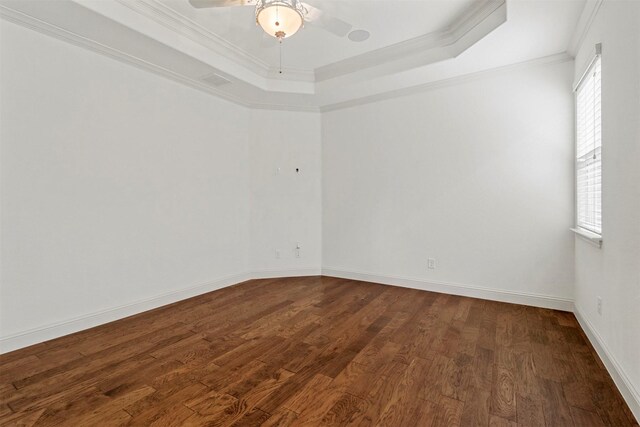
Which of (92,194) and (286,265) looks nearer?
(92,194)

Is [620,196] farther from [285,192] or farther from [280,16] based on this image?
[285,192]

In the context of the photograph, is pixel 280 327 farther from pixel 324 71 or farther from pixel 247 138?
pixel 324 71

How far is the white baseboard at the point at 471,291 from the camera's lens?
10.7 feet

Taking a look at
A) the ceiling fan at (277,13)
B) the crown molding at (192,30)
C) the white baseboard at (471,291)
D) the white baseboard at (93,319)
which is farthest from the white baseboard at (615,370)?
the crown molding at (192,30)

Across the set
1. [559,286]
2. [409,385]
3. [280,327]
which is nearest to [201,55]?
[280,327]

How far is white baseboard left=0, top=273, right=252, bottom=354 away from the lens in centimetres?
248

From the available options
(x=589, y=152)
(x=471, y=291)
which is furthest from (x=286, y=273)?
(x=589, y=152)

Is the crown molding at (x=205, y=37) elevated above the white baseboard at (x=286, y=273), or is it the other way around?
the crown molding at (x=205, y=37)

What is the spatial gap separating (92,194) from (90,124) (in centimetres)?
68

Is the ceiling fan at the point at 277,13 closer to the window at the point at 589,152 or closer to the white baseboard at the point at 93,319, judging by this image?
the window at the point at 589,152

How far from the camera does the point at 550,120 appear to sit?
3.23 m

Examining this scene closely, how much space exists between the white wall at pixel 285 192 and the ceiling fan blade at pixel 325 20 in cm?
229

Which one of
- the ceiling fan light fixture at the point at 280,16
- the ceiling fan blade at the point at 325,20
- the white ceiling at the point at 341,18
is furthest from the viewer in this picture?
the white ceiling at the point at 341,18

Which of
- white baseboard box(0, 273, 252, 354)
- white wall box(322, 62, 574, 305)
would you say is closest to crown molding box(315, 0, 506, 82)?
white wall box(322, 62, 574, 305)
